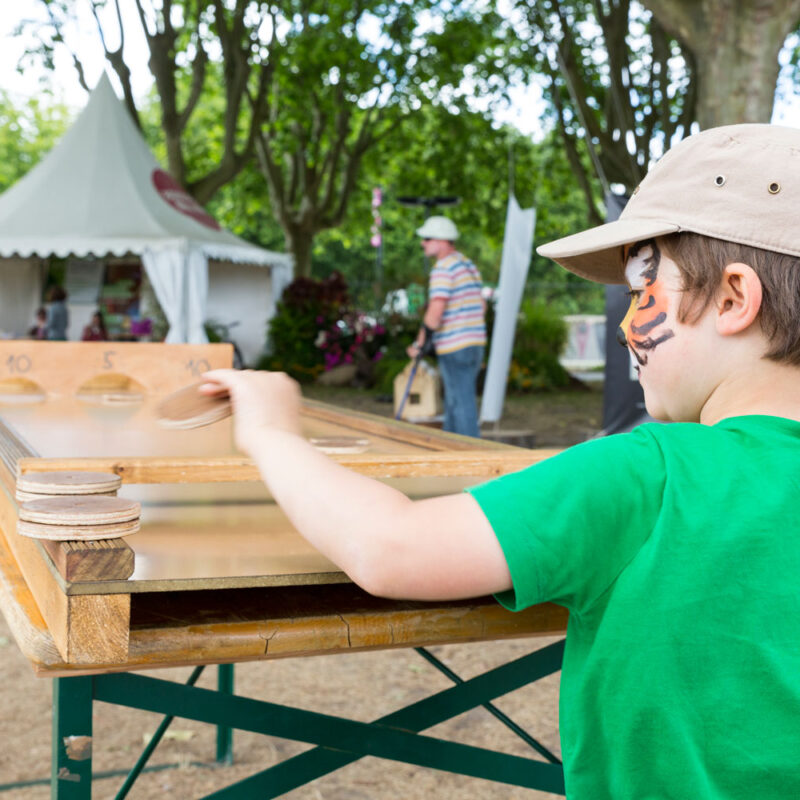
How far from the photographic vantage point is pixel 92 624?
1.04m

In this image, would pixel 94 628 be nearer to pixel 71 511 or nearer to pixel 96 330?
pixel 71 511

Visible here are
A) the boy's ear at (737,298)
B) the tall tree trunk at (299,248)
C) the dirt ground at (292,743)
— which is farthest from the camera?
the tall tree trunk at (299,248)

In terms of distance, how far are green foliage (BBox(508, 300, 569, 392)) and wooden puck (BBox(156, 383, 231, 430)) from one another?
50.9ft

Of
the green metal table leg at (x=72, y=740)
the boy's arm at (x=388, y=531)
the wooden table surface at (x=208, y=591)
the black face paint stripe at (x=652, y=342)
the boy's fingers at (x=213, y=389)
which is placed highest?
the black face paint stripe at (x=652, y=342)

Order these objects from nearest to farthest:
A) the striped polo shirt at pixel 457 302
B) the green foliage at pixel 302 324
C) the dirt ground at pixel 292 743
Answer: the dirt ground at pixel 292 743, the striped polo shirt at pixel 457 302, the green foliage at pixel 302 324

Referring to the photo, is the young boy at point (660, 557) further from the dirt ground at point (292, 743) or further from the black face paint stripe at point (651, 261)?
the dirt ground at point (292, 743)

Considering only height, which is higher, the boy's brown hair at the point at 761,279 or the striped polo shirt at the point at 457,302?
the boy's brown hair at the point at 761,279

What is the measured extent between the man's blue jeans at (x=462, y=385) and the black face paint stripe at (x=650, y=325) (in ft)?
20.6

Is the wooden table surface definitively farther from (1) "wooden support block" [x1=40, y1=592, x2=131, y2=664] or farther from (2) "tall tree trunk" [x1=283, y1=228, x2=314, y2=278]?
(2) "tall tree trunk" [x1=283, y1=228, x2=314, y2=278]

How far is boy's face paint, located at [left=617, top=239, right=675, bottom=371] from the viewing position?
1.08 m

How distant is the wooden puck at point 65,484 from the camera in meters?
1.31

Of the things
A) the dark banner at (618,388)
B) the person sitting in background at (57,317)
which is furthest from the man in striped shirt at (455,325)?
the person sitting in background at (57,317)

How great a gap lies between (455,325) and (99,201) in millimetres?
8469

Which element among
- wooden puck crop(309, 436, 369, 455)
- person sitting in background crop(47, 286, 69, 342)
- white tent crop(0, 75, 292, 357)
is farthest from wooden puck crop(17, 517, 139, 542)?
person sitting in background crop(47, 286, 69, 342)
